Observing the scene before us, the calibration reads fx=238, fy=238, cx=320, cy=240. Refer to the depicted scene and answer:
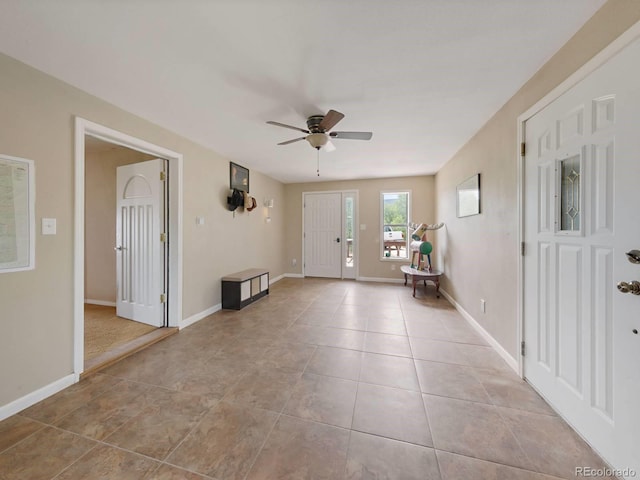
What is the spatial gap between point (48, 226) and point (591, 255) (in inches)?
140

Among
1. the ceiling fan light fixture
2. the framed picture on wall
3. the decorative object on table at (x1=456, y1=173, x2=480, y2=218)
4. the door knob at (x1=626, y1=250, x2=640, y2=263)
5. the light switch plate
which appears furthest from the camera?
the framed picture on wall

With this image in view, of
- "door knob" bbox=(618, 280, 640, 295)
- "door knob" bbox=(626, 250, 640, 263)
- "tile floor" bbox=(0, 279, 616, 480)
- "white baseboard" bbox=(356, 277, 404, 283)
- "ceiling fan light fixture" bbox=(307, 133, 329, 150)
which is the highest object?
"ceiling fan light fixture" bbox=(307, 133, 329, 150)

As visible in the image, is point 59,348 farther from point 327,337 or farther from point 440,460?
point 440,460

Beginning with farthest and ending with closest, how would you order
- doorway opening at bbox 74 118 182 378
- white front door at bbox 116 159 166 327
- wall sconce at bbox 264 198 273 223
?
wall sconce at bbox 264 198 273 223 → white front door at bbox 116 159 166 327 → doorway opening at bbox 74 118 182 378

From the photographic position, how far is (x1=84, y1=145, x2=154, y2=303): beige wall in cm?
372

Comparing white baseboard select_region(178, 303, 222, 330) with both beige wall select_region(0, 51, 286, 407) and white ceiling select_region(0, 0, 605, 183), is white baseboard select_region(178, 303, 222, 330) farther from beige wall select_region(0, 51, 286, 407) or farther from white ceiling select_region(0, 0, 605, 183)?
white ceiling select_region(0, 0, 605, 183)

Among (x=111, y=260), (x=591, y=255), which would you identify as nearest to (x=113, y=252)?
(x=111, y=260)

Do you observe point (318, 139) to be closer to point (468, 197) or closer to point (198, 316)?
point (468, 197)

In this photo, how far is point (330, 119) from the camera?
6.98 ft

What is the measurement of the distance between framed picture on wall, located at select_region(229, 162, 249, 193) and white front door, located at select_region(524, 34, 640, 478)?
3.76 m

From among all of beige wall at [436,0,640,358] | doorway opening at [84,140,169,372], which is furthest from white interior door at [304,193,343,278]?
doorway opening at [84,140,169,372]

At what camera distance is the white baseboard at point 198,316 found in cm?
301

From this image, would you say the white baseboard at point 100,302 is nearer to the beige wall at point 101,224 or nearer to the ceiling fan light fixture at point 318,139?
the beige wall at point 101,224

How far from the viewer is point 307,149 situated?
346 centimetres
